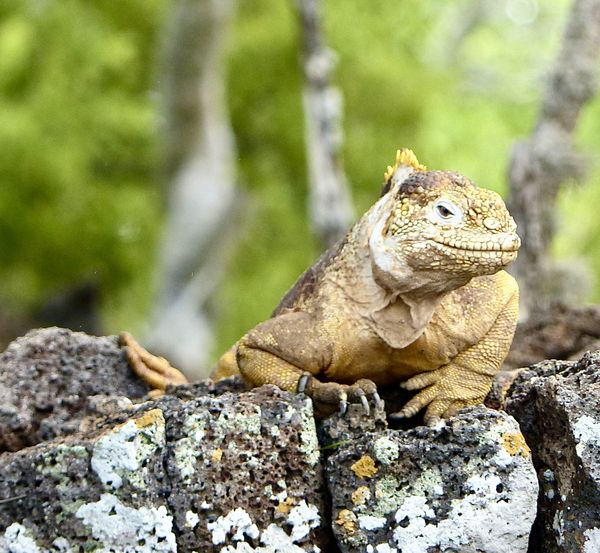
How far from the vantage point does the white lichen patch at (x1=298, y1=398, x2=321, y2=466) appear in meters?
3.40

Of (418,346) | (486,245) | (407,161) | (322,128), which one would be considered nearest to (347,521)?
(418,346)

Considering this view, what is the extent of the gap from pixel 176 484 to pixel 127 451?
0.16 meters

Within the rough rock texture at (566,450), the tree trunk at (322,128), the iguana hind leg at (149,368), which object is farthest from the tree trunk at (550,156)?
the rough rock texture at (566,450)

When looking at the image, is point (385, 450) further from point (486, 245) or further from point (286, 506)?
point (486, 245)

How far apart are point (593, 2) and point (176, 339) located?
27.4 feet

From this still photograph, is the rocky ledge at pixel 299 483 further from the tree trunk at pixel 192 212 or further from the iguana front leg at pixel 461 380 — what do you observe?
the tree trunk at pixel 192 212

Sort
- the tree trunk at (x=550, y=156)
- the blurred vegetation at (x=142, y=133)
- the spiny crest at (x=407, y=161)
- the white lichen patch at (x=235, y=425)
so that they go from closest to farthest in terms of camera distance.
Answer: the white lichen patch at (x=235, y=425)
the spiny crest at (x=407, y=161)
the tree trunk at (x=550, y=156)
the blurred vegetation at (x=142, y=133)

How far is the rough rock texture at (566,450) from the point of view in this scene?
3.17m

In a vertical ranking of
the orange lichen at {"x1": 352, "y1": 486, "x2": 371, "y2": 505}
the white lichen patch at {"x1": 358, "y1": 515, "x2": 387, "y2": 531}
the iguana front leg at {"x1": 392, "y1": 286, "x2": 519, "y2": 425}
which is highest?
the iguana front leg at {"x1": 392, "y1": 286, "x2": 519, "y2": 425}

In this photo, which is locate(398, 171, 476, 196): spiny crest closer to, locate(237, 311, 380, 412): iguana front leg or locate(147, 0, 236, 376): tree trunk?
locate(237, 311, 380, 412): iguana front leg

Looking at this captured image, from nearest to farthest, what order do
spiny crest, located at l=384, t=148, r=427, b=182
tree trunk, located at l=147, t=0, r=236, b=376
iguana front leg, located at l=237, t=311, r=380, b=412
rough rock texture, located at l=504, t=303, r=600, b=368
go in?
iguana front leg, located at l=237, t=311, r=380, b=412 → spiny crest, located at l=384, t=148, r=427, b=182 → rough rock texture, located at l=504, t=303, r=600, b=368 → tree trunk, located at l=147, t=0, r=236, b=376

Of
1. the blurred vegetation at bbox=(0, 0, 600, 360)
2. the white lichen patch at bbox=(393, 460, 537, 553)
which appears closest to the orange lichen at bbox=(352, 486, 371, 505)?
the white lichen patch at bbox=(393, 460, 537, 553)

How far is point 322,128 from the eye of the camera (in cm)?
1328

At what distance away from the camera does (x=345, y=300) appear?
12.6 ft
